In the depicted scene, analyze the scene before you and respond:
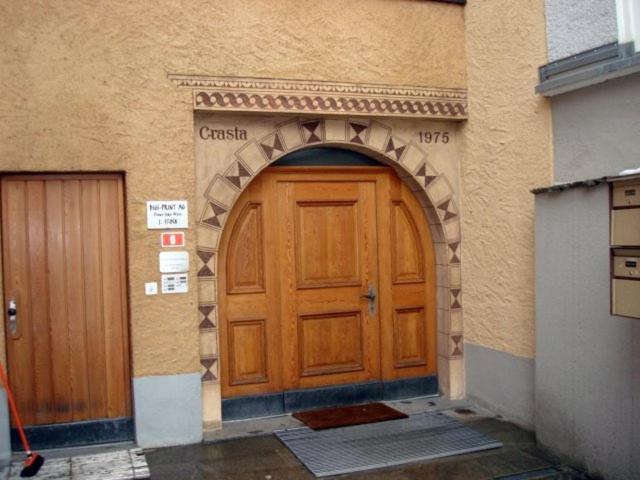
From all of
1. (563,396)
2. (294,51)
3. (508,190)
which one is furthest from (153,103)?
(563,396)

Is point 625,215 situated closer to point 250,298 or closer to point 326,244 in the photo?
point 326,244

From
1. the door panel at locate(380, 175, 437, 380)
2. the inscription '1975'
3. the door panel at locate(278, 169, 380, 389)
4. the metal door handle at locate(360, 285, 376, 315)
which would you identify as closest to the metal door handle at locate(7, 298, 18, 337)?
the inscription '1975'

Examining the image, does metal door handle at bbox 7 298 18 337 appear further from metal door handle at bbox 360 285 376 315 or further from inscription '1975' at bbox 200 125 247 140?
metal door handle at bbox 360 285 376 315

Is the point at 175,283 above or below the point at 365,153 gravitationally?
below

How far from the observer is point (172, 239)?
561 centimetres

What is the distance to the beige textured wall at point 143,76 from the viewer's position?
17.1 ft

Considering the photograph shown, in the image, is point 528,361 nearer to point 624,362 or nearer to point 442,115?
point 624,362

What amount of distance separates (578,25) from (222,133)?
9.72 ft

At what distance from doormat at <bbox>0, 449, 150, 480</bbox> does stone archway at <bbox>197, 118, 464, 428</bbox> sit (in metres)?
0.79

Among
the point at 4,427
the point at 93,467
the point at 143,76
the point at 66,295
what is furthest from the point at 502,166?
the point at 4,427

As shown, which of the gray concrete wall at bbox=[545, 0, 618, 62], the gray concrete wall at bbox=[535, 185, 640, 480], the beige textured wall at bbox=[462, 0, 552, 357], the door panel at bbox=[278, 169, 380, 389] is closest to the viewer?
the gray concrete wall at bbox=[535, 185, 640, 480]

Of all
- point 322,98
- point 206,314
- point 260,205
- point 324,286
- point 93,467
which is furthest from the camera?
point 324,286

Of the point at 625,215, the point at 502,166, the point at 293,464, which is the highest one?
the point at 502,166

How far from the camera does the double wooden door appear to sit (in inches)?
244
